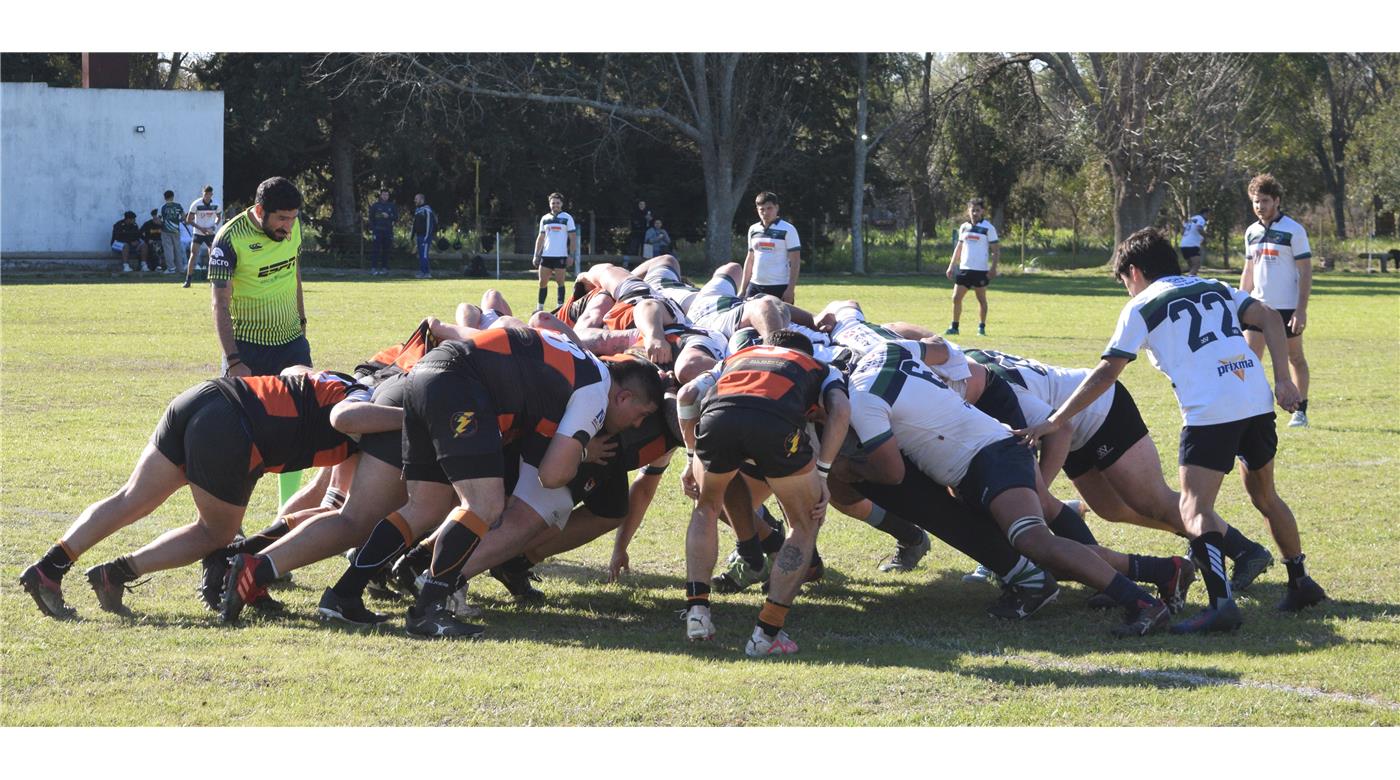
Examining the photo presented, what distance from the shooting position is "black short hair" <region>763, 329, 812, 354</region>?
6.27m

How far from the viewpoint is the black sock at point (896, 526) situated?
285 inches

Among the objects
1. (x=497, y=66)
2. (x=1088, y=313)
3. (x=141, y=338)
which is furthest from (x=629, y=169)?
(x=141, y=338)

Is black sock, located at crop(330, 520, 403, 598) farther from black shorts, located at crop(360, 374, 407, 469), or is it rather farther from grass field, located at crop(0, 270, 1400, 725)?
black shorts, located at crop(360, 374, 407, 469)

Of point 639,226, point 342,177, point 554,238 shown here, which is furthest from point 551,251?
point 342,177

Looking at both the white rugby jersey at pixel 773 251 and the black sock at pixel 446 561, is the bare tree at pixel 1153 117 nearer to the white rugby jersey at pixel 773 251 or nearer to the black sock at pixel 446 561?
the white rugby jersey at pixel 773 251

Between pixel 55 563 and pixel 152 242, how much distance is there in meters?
28.6

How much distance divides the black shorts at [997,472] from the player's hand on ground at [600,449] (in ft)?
5.24

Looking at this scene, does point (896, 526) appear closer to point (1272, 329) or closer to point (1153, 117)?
point (1272, 329)

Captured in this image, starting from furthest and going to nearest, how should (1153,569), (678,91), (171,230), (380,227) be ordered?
(678,91) → (380,227) → (171,230) → (1153,569)

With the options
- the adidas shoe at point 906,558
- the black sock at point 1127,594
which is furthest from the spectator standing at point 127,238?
the black sock at point 1127,594

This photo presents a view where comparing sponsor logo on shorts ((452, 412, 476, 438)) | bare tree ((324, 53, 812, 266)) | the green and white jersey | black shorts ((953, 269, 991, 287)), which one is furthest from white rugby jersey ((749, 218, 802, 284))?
bare tree ((324, 53, 812, 266))

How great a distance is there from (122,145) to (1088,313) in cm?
2298

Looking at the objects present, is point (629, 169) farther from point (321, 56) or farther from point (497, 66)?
point (321, 56)

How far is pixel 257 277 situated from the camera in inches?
310
